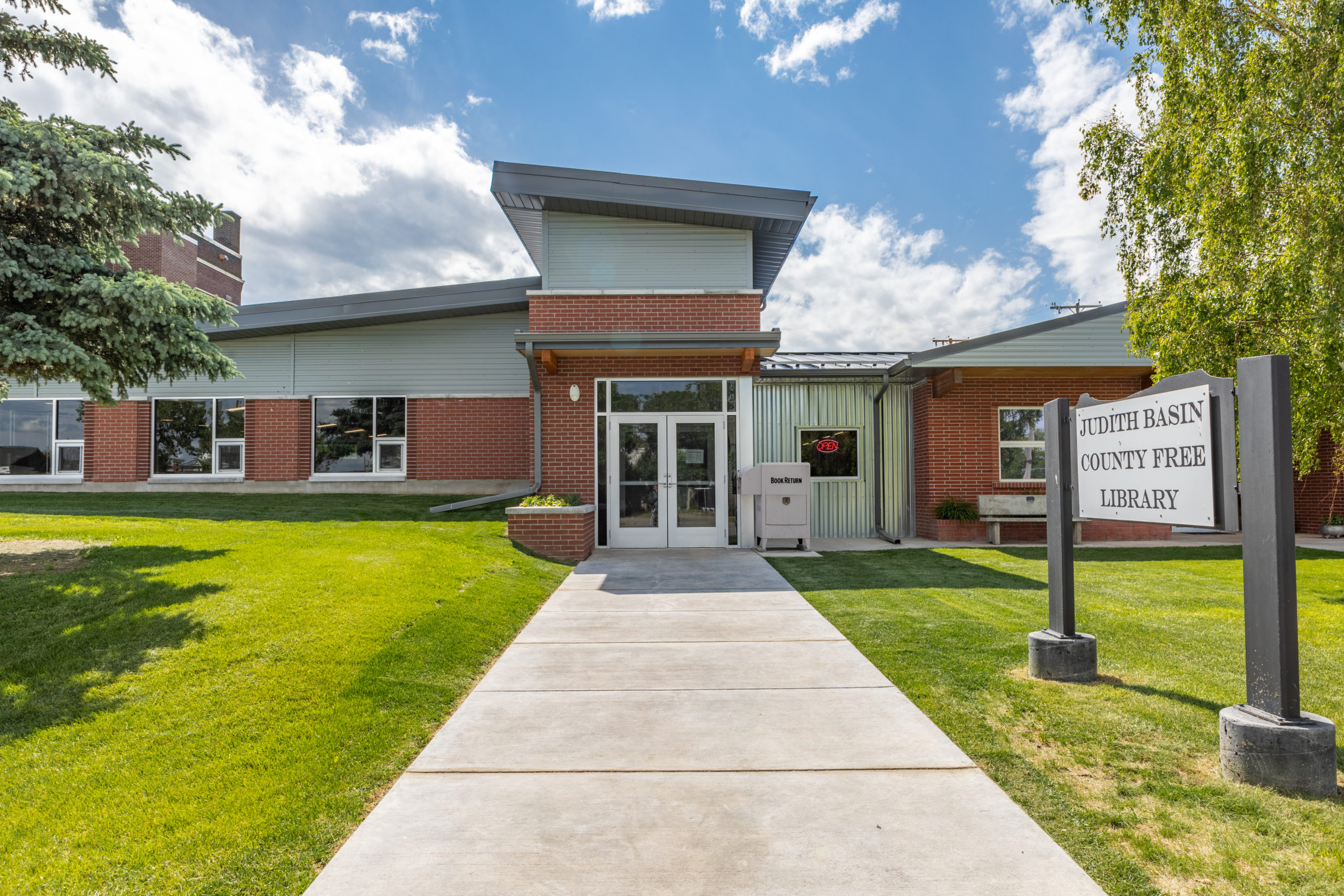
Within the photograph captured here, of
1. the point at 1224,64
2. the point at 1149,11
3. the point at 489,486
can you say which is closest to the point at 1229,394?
the point at 1224,64

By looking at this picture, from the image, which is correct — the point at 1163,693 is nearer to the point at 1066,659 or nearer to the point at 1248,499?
the point at 1066,659

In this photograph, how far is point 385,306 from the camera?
15172 millimetres

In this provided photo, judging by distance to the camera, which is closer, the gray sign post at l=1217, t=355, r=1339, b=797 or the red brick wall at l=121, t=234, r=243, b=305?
the gray sign post at l=1217, t=355, r=1339, b=797

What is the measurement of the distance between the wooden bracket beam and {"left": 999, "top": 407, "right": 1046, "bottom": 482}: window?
1358 mm

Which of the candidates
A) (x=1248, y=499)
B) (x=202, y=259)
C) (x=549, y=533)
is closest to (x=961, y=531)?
(x=549, y=533)

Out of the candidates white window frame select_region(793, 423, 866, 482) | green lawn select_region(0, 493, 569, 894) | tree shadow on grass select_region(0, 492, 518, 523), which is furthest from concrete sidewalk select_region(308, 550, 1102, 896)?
white window frame select_region(793, 423, 866, 482)

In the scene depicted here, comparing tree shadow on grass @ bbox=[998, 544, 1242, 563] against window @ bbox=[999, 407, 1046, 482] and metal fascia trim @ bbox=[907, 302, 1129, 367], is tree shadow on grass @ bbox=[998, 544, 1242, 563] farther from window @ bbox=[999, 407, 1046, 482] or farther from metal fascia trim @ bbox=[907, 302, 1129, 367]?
metal fascia trim @ bbox=[907, 302, 1129, 367]

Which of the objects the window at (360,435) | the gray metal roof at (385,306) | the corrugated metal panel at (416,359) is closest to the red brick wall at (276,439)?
the window at (360,435)

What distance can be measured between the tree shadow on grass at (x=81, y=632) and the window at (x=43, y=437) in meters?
11.8

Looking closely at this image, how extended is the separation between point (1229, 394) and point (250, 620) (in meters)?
6.48

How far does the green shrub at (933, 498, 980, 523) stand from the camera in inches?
547

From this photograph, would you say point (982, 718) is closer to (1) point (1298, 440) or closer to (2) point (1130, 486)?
(2) point (1130, 486)

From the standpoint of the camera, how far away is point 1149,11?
9.66m

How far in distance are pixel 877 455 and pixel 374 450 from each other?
→ 10.7 meters
